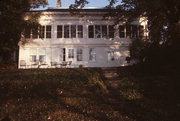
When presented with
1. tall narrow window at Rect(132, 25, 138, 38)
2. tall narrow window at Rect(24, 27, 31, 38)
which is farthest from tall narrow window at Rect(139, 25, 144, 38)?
tall narrow window at Rect(24, 27, 31, 38)

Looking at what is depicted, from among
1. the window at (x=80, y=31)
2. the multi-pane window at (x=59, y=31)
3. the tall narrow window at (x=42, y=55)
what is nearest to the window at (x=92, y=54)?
the window at (x=80, y=31)

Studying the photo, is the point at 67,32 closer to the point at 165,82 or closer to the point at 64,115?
the point at 165,82

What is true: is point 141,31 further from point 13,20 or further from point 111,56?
point 13,20

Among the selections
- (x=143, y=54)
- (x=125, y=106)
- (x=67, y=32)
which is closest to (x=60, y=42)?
(x=67, y=32)

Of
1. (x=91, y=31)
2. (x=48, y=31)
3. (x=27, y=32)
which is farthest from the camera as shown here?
(x=91, y=31)

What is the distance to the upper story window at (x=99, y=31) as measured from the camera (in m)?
28.3

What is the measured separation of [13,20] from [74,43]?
26.1 ft

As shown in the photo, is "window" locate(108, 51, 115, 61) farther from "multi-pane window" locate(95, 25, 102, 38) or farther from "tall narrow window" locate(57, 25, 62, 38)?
"tall narrow window" locate(57, 25, 62, 38)

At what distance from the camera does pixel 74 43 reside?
27.9m

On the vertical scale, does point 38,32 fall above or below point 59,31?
below

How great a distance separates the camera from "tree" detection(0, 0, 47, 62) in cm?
2477

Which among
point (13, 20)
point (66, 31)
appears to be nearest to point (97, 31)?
point (66, 31)

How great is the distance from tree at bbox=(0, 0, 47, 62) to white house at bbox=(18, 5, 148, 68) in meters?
1.41

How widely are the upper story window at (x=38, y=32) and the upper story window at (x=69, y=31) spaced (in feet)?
4.75
